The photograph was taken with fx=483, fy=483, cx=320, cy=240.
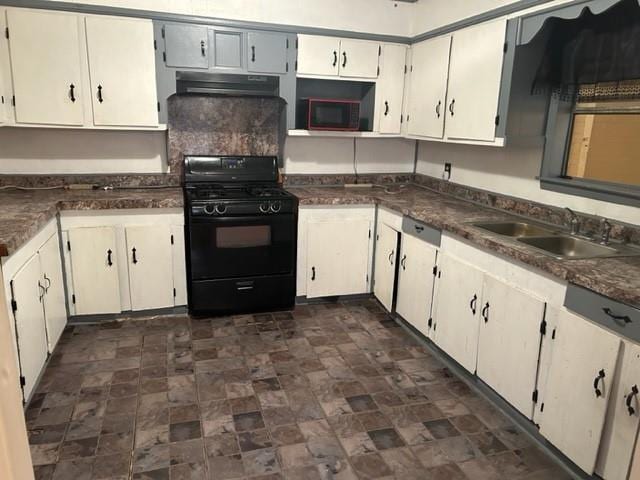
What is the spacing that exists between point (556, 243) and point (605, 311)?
916mm

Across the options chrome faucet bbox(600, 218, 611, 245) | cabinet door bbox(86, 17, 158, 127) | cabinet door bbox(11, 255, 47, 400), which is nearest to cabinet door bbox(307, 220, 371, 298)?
cabinet door bbox(86, 17, 158, 127)

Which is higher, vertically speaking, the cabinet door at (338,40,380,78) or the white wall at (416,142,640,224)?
the cabinet door at (338,40,380,78)

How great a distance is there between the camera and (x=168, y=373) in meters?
2.91

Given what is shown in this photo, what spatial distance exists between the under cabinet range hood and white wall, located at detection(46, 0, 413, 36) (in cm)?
42

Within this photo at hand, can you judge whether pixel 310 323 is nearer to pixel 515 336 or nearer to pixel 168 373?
pixel 168 373

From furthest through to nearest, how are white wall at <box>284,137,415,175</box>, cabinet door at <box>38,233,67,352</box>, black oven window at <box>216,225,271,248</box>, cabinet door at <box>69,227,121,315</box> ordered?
1. white wall at <box>284,137,415,175</box>
2. black oven window at <box>216,225,271,248</box>
3. cabinet door at <box>69,227,121,315</box>
4. cabinet door at <box>38,233,67,352</box>

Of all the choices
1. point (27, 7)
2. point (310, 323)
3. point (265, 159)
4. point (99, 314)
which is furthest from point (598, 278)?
point (27, 7)

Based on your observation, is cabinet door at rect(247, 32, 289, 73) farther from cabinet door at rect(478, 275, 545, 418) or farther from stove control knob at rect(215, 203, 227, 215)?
cabinet door at rect(478, 275, 545, 418)

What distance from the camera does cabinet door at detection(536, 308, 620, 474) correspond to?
1.92 metres

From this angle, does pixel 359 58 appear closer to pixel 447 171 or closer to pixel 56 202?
pixel 447 171

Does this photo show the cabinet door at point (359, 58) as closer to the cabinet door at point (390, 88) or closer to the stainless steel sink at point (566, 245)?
the cabinet door at point (390, 88)

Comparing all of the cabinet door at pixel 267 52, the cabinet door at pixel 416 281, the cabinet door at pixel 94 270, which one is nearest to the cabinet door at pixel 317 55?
the cabinet door at pixel 267 52

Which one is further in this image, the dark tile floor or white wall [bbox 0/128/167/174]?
white wall [bbox 0/128/167/174]

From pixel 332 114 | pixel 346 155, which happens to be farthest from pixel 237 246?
pixel 346 155
